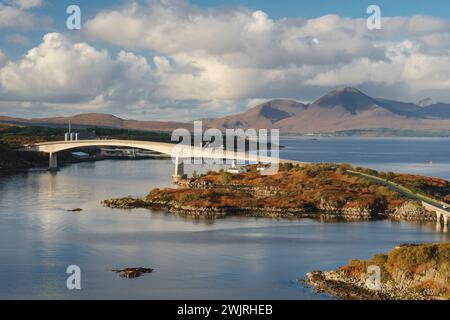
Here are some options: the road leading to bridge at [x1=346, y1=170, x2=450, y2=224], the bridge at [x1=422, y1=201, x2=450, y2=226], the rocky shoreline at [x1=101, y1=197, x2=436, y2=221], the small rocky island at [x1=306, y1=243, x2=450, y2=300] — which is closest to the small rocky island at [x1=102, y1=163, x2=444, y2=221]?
the rocky shoreline at [x1=101, y1=197, x2=436, y2=221]

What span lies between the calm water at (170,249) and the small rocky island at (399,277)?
1.30 m

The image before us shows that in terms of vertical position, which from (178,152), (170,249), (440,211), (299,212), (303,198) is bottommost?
(170,249)

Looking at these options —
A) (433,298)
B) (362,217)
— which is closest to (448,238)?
(362,217)

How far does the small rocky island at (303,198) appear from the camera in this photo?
59.9m

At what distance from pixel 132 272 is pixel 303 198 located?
31.8m

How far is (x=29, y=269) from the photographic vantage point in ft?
120

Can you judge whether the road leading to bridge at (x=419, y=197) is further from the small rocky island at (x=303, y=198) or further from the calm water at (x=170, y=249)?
the calm water at (x=170, y=249)

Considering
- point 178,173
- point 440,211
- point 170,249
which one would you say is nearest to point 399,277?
point 170,249

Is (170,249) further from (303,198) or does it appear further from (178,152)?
(178,152)

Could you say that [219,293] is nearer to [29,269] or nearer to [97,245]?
[29,269]

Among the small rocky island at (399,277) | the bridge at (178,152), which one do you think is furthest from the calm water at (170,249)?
the bridge at (178,152)

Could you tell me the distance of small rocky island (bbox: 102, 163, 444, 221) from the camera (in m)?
59.9

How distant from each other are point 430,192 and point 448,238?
24014 mm

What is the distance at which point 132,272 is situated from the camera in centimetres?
3556
